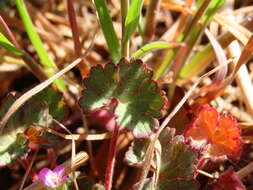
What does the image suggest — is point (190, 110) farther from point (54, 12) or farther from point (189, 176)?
point (54, 12)

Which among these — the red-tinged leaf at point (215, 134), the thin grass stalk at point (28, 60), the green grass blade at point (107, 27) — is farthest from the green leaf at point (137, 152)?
the thin grass stalk at point (28, 60)

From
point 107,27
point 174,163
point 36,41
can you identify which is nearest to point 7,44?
point 36,41

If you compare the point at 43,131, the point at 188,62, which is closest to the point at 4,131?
the point at 43,131

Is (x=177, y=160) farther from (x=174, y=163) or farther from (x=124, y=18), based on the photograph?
(x=124, y=18)

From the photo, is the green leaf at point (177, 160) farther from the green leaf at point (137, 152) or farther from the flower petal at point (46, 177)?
the flower petal at point (46, 177)

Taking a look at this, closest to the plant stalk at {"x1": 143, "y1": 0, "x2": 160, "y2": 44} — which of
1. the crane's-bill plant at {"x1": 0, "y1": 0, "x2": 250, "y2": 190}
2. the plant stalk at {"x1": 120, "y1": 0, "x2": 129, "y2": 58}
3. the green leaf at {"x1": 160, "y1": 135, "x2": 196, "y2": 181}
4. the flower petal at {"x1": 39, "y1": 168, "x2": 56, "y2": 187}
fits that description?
the crane's-bill plant at {"x1": 0, "y1": 0, "x2": 250, "y2": 190}

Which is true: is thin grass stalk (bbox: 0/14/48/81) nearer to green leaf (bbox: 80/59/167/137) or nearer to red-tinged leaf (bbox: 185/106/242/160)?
green leaf (bbox: 80/59/167/137)
